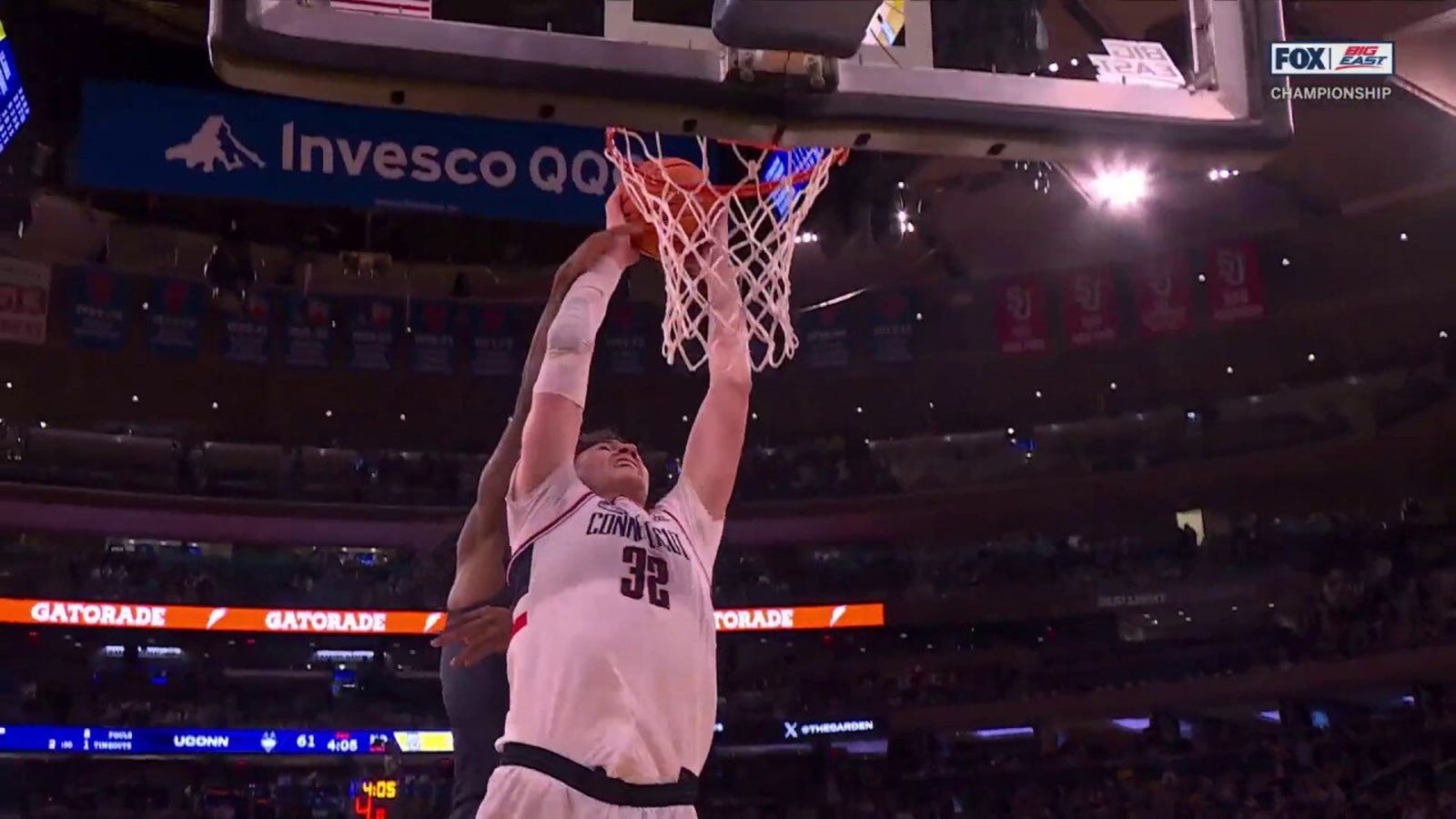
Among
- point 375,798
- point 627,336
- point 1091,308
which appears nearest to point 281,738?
point 375,798

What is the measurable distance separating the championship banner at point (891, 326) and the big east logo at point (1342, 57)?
8.98m

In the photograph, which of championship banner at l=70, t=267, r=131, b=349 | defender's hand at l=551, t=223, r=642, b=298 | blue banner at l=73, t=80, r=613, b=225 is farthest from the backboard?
championship banner at l=70, t=267, r=131, b=349

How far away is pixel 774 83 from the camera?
2.90m

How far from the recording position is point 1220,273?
55.6 feet

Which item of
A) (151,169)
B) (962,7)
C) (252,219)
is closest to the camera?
(962,7)

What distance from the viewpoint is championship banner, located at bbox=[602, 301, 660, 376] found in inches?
755

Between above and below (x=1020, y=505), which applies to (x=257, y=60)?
below

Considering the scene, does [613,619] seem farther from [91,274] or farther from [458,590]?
[91,274]

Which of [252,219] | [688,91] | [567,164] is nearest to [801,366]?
[252,219]

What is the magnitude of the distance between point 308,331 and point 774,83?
16.8m

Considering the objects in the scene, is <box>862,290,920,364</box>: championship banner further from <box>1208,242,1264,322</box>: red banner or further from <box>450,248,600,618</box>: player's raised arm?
<box>450,248,600,618</box>: player's raised arm

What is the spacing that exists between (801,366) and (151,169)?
43.1 feet

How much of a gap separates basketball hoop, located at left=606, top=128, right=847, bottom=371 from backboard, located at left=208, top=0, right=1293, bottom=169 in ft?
1.66

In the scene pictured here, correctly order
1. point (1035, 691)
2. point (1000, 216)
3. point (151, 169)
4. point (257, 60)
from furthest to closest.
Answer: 1. point (1035, 691)
2. point (1000, 216)
3. point (151, 169)
4. point (257, 60)
